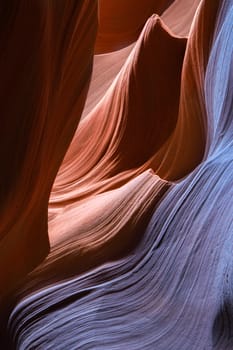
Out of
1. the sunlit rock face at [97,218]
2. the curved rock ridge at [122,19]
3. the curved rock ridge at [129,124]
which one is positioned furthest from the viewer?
the curved rock ridge at [122,19]

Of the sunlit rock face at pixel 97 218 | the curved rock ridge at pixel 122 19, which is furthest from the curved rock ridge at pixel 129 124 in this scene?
the curved rock ridge at pixel 122 19

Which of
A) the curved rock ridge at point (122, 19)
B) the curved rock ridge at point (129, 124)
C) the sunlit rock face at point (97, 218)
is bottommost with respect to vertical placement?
the sunlit rock face at point (97, 218)

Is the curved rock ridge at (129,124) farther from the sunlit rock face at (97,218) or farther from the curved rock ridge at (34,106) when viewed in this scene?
the curved rock ridge at (34,106)

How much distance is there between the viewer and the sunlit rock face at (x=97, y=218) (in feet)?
2.34

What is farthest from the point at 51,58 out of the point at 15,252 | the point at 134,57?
the point at 134,57

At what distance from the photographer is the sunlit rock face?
712 mm

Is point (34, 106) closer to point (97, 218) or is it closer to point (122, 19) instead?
point (97, 218)

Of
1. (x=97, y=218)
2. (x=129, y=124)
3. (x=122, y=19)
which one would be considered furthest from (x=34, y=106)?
(x=122, y=19)

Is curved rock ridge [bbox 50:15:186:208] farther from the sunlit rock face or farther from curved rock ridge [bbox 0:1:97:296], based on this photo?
curved rock ridge [bbox 0:1:97:296]

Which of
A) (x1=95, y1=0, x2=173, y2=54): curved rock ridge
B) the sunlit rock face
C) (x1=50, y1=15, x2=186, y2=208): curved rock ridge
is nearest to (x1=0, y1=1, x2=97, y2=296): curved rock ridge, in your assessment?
the sunlit rock face

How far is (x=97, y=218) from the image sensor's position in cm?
83

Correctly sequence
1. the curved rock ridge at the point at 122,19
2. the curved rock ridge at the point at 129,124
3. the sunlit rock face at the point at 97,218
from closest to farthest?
the sunlit rock face at the point at 97,218
the curved rock ridge at the point at 129,124
the curved rock ridge at the point at 122,19

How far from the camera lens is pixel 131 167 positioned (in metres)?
0.97

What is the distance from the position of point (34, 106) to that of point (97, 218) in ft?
0.59
